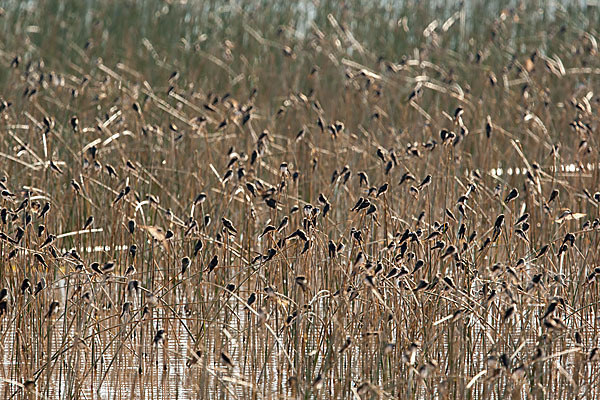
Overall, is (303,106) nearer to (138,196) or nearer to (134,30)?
(138,196)

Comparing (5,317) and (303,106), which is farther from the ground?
(303,106)

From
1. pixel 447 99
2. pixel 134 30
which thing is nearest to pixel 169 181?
pixel 447 99

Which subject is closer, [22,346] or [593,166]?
[22,346]

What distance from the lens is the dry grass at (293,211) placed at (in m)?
3.20

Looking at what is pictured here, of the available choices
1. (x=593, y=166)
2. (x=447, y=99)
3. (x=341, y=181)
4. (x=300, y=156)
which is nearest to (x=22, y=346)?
(x=341, y=181)

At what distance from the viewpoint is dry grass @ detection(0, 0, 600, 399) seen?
10.5 ft

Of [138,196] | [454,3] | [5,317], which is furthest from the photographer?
[454,3]

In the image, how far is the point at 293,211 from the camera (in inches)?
141

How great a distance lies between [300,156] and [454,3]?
507 cm

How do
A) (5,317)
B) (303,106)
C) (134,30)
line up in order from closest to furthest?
1. (5,317)
2. (303,106)
3. (134,30)

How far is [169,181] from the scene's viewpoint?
202 inches

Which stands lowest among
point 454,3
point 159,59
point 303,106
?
point 303,106

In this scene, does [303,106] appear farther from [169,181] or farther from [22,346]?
[22,346]

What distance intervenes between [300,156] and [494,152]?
1071 millimetres
